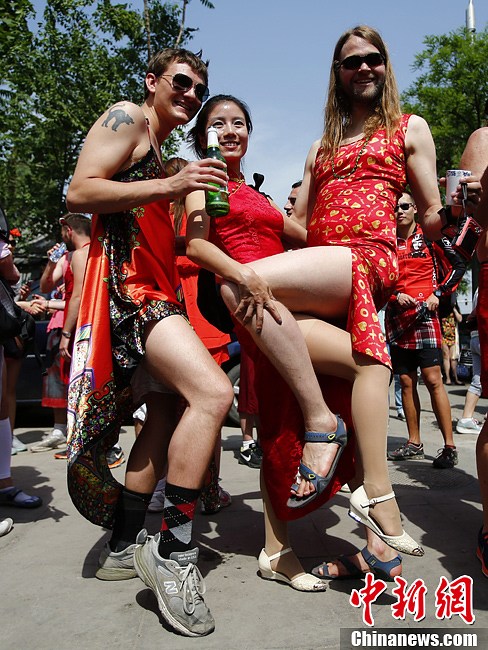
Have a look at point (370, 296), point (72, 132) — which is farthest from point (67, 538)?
point (72, 132)

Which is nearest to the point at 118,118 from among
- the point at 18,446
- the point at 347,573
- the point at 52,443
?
the point at 347,573

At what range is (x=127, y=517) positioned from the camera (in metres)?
2.70

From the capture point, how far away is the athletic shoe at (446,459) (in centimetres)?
459

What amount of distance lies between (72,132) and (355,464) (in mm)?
16788

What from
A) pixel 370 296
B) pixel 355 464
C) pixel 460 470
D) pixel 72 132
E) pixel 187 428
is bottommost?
pixel 460 470

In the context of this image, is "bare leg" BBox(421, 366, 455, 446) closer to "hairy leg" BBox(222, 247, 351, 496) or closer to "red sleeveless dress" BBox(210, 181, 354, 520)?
"red sleeveless dress" BBox(210, 181, 354, 520)

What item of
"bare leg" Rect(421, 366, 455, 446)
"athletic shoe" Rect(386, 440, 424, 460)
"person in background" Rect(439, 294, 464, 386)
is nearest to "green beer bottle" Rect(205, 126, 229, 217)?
"bare leg" Rect(421, 366, 455, 446)

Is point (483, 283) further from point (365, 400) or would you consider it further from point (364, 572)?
point (364, 572)

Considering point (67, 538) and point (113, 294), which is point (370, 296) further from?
point (67, 538)

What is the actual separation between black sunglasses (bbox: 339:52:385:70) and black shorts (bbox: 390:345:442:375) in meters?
2.93

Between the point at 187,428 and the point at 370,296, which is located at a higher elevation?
the point at 370,296

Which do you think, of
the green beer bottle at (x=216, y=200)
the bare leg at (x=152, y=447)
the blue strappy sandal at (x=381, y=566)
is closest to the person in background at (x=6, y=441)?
the bare leg at (x=152, y=447)

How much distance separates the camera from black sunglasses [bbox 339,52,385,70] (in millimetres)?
2648

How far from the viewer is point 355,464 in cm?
271
